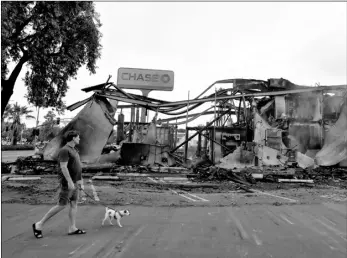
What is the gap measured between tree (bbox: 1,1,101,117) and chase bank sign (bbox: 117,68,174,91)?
4.54 metres

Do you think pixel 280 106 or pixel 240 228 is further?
pixel 280 106

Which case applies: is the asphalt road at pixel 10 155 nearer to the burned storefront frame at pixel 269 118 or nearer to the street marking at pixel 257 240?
the burned storefront frame at pixel 269 118

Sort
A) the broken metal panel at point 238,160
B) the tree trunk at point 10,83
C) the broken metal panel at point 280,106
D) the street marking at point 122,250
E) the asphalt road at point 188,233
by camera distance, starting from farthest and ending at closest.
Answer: the broken metal panel at point 280,106, the broken metal panel at point 238,160, the tree trunk at point 10,83, the asphalt road at point 188,233, the street marking at point 122,250

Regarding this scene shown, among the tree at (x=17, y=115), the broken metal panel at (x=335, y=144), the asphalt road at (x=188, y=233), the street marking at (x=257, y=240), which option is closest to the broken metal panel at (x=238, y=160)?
the broken metal panel at (x=335, y=144)

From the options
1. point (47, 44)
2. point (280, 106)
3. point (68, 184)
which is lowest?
point (68, 184)

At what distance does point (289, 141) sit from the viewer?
14672 millimetres

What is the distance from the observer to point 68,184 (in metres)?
4.80

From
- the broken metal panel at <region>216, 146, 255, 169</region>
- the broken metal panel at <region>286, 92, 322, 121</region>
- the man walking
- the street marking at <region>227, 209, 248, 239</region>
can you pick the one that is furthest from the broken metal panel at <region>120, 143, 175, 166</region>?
the man walking

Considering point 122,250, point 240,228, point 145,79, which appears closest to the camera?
point 122,250

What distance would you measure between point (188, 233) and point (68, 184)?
2224 millimetres

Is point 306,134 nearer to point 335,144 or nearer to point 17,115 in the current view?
point 335,144

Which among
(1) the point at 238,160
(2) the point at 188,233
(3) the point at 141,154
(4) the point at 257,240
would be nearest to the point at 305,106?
(1) the point at 238,160

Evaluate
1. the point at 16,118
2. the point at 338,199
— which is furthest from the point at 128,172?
the point at 16,118

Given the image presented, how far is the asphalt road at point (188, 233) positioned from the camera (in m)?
4.18
